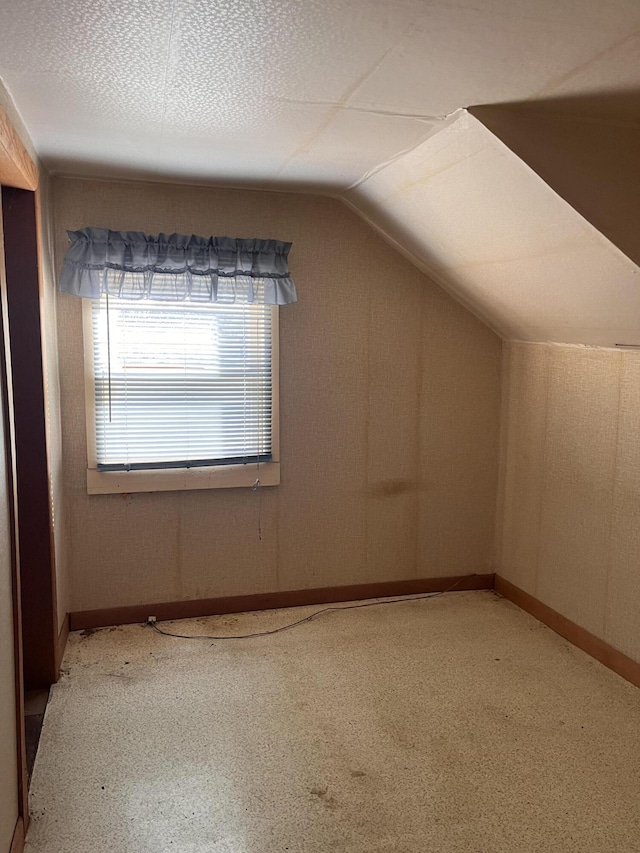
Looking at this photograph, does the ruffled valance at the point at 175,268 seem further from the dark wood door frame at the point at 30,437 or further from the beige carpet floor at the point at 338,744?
the beige carpet floor at the point at 338,744

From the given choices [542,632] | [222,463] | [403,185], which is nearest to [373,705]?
[542,632]

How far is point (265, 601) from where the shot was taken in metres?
3.66

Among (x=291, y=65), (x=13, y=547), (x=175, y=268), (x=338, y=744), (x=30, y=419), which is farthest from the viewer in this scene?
(x=175, y=268)

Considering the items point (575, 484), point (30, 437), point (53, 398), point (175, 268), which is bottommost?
point (575, 484)

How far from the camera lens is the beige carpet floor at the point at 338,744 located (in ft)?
6.66

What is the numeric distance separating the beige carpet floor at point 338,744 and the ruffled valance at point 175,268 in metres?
1.72

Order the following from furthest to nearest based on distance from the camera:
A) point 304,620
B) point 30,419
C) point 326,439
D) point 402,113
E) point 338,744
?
1. point 326,439
2. point 304,620
3. point 30,419
4. point 338,744
5. point 402,113

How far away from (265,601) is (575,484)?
176 centimetres

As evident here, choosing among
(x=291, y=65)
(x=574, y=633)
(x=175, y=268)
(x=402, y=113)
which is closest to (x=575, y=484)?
(x=574, y=633)

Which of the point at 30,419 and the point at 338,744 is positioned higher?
the point at 30,419

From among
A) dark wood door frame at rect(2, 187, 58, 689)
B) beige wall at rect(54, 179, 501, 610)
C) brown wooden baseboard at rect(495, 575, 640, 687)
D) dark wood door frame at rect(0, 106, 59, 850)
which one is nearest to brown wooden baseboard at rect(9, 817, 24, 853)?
dark wood door frame at rect(0, 106, 59, 850)

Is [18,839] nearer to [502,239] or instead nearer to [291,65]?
[291,65]

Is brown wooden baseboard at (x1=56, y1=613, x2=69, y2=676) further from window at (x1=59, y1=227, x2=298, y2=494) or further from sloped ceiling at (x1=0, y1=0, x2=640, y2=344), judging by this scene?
sloped ceiling at (x1=0, y1=0, x2=640, y2=344)

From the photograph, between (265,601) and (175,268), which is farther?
(265,601)
